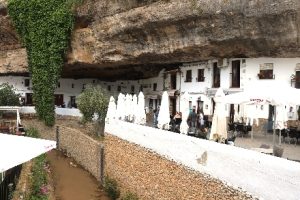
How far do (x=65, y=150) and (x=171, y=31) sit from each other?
11.5 m

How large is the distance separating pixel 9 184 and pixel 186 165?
5.39m

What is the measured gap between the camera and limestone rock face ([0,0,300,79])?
18.9 meters

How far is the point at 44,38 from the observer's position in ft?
94.1

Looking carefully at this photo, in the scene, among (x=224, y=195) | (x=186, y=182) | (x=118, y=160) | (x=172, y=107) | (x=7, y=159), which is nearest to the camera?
(x=7, y=159)

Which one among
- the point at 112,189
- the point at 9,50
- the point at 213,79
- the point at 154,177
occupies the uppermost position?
the point at 9,50

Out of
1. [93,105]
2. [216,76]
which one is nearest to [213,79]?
[216,76]

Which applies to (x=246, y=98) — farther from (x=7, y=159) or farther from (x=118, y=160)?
(x=7, y=159)

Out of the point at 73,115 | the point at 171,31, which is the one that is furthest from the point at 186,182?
the point at 73,115

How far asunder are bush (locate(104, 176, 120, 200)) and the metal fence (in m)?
4.66

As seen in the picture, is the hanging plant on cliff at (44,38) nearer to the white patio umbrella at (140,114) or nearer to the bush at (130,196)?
the white patio umbrella at (140,114)

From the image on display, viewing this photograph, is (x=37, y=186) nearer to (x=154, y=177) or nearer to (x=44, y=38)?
(x=154, y=177)

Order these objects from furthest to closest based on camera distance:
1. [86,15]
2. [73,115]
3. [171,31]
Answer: [73,115] → [86,15] → [171,31]

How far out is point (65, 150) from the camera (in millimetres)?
28281

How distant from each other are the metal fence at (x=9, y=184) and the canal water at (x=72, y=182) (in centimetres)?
473
